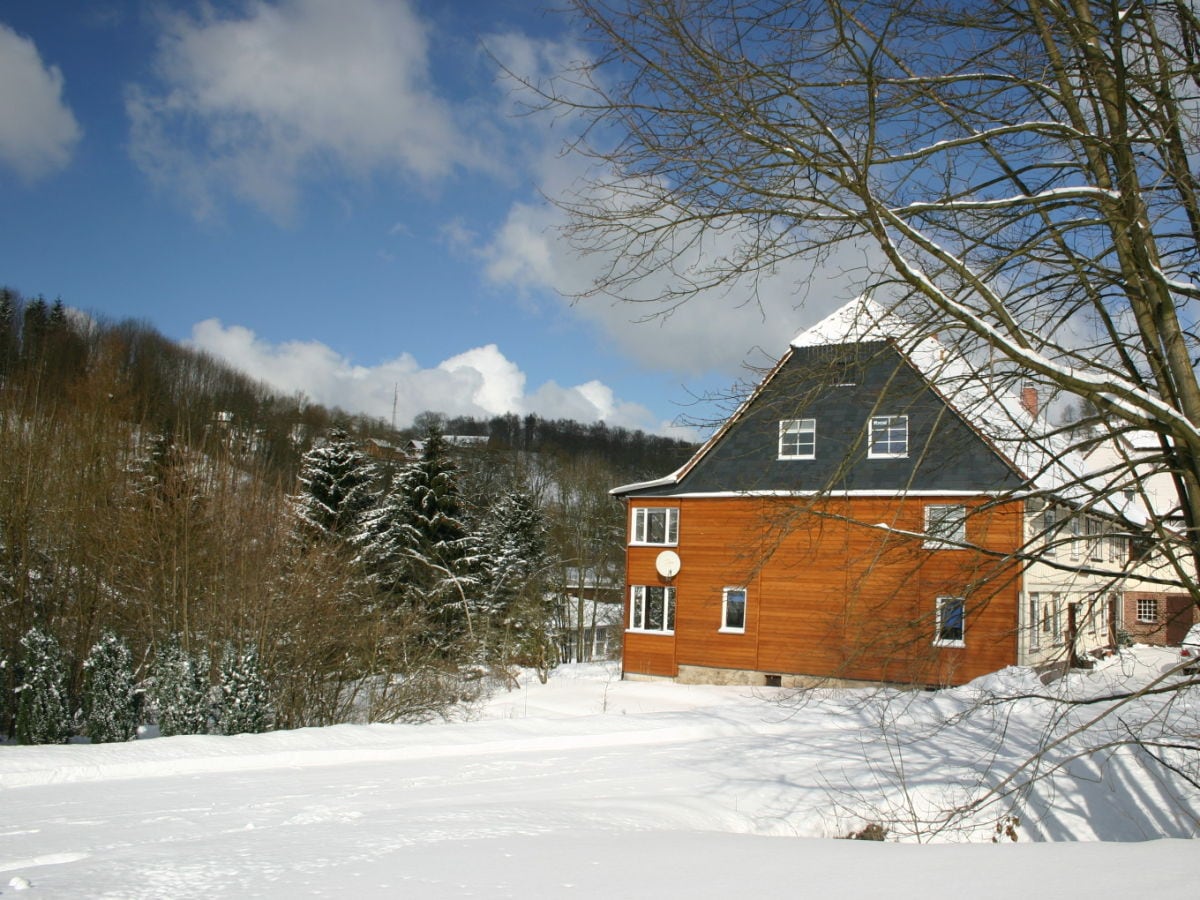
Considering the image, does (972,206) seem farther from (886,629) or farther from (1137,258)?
(886,629)

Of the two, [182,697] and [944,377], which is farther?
[182,697]

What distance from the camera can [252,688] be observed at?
12906 mm

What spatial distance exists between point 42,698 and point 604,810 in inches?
343

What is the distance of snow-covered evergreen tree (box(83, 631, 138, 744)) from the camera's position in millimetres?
12391

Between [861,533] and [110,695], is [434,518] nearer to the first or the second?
[110,695]

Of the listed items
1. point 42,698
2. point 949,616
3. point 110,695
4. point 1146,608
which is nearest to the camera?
point 949,616

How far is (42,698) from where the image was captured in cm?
1235

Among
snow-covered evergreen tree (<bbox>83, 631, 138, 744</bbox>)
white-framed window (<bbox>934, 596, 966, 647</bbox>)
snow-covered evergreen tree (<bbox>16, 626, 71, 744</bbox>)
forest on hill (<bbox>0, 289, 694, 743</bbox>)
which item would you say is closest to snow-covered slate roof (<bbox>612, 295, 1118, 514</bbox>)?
white-framed window (<bbox>934, 596, 966, 647</bbox>)

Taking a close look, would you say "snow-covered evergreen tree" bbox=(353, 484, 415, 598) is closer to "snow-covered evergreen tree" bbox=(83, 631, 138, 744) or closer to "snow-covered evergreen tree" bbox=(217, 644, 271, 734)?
"snow-covered evergreen tree" bbox=(217, 644, 271, 734)

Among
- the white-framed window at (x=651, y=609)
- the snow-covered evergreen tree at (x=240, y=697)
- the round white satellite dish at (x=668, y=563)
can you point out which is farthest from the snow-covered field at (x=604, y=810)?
the white-framed window at (x=651, y=609)

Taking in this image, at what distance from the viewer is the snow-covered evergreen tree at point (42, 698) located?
40.3 ft

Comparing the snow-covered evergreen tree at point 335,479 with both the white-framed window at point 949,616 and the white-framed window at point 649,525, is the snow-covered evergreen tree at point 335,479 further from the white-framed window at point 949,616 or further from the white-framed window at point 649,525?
the white-framed window at point 949,616

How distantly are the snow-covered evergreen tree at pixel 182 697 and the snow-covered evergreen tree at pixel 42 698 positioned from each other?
1225 mm

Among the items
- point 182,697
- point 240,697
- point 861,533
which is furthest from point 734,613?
point 182,697
